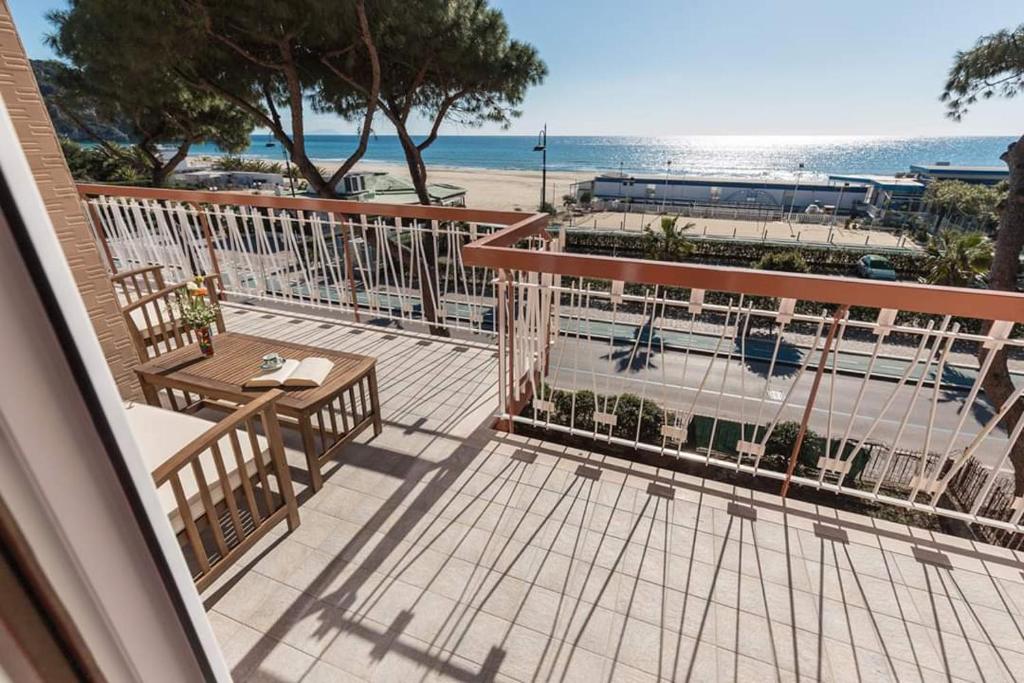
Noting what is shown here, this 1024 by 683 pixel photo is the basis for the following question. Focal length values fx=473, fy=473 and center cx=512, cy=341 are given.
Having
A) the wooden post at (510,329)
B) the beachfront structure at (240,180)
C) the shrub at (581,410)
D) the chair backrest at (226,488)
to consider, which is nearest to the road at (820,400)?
the shrub at (581,410)

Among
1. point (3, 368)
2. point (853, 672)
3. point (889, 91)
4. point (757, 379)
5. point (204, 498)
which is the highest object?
point (889, 91)

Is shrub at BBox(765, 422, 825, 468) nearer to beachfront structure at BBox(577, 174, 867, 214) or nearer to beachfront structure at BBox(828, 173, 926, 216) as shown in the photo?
beachfront structure at BBox(577, 174, 867, 214)

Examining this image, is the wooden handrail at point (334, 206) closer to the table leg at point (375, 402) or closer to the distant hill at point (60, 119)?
the table leg at point (375, 402)

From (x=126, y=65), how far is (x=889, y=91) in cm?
4869

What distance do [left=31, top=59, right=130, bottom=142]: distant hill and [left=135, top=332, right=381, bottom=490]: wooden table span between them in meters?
11.2

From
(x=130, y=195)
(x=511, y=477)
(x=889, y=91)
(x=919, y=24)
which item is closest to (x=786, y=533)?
(x=511, y=477)

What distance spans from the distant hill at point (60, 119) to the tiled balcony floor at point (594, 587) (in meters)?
12.8

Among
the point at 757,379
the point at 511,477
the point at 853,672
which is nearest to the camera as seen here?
the point at 853,672

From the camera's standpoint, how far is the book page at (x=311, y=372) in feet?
8.64

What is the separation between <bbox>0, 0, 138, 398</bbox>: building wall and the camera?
97.7 inches

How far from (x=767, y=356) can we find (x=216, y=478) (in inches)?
615

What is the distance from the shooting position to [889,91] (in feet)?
121

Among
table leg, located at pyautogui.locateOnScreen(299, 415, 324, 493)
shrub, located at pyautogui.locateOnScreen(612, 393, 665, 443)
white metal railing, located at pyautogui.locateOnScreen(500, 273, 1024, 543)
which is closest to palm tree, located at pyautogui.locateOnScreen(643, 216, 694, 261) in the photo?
white metal railing, located at pyautogui.locateOnScreen(500, 273, 1024, 543)

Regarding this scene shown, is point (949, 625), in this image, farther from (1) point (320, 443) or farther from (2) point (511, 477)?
(1) point (320, 443)
